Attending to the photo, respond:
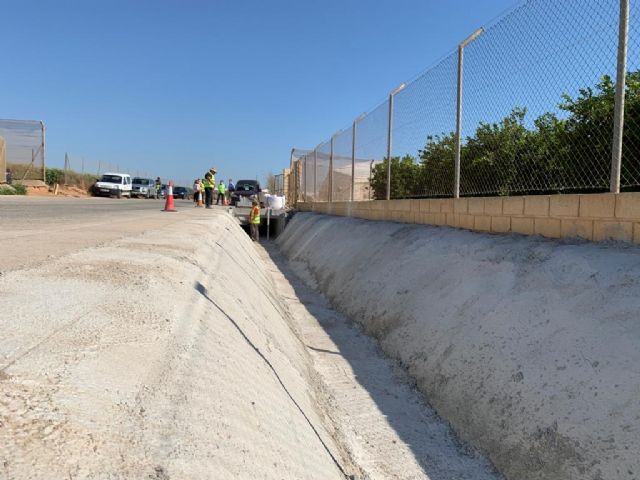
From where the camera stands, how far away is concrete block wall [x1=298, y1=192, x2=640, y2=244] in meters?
4.61

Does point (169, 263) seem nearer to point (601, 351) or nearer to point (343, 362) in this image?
point (343, 362)

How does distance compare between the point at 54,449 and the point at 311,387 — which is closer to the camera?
the point at 54,449

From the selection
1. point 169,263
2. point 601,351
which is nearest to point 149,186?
point 169,263

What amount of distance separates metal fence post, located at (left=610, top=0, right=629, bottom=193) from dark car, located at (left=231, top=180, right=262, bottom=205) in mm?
26215

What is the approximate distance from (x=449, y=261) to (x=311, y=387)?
8.42 ft

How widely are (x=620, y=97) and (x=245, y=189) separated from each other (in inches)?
1093

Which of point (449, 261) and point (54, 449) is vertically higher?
point (449, 261)

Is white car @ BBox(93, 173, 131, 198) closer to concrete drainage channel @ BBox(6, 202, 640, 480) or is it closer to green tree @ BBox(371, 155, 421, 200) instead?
green tree @ BBox(371, 155, 421, 200)

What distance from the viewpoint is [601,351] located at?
343 cm

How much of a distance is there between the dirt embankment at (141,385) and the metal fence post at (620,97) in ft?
11.4

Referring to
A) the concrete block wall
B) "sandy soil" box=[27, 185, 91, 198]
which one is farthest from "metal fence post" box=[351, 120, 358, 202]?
"sandy soil" box=[27, 185, 91, 198]

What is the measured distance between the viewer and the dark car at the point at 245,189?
Result: 3020 centimetres

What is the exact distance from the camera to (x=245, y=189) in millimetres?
31484

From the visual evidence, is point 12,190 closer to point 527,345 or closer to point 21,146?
point 21,146
